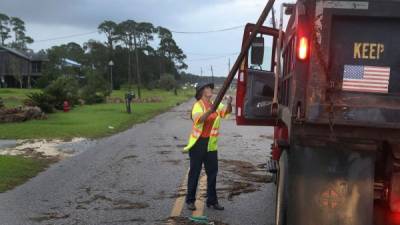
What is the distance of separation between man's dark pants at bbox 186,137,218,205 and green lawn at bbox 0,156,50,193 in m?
3.48

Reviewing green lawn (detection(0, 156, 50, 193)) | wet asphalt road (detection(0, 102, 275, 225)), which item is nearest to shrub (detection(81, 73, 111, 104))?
wet asphalt road (detection(0, 102, 275, 225))

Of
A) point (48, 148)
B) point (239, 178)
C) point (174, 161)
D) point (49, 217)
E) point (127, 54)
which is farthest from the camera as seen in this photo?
point (127, 54)

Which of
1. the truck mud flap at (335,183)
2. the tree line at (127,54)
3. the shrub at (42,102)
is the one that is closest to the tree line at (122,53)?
the tree line at (127,54)

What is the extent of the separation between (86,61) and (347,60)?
Answer: 334 feet

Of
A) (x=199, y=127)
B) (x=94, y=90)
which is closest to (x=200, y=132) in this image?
(x=199, y=127)

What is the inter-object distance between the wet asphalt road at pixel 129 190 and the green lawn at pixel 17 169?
0.24 metres

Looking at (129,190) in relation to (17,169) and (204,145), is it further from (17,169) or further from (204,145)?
(17,169)

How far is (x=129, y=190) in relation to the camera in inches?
372

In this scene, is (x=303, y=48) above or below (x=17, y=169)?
above

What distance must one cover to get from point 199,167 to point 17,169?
17.0 ft

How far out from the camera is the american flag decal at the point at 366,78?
4.61 metres

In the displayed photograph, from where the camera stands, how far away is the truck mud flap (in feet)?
15.2

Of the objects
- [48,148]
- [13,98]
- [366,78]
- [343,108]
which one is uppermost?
[366,78]

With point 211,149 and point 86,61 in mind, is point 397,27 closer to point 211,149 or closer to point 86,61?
point 211,149
